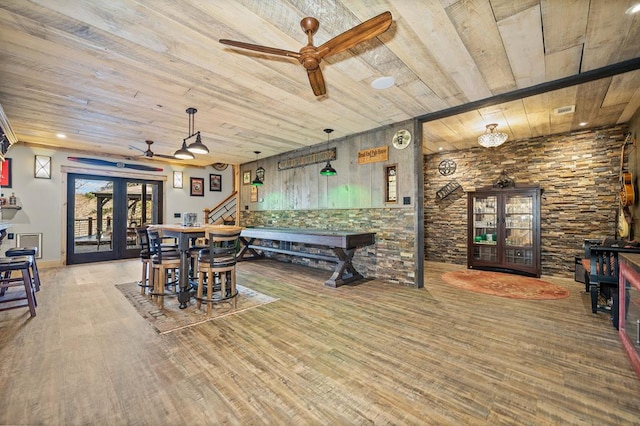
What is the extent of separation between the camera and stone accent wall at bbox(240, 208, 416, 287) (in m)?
4.46

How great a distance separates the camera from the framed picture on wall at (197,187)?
823cm

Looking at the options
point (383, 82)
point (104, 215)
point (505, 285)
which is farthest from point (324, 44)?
point (104, 215)

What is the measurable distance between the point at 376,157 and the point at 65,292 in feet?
17.2

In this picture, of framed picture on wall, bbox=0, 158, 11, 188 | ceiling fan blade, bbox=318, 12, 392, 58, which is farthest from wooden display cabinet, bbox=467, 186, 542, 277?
framed picture on wall, bbox=0, 158, 11, 188

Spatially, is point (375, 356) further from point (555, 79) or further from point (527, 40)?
point (555, 79)

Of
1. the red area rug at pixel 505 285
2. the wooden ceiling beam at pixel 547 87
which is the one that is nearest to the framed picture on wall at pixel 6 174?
the wooden ceiling beam at pixel 547 87

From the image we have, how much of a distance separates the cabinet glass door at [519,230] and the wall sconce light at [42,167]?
31.8 feet

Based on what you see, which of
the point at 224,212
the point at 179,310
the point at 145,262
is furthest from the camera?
the point at 224,212

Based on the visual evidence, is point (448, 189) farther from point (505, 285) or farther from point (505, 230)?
point (505, 285)

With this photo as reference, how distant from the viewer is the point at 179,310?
3273 millimetres

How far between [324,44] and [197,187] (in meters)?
7.34

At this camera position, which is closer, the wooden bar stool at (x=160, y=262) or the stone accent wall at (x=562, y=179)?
the wooden bar stool at (x=160, y=262)

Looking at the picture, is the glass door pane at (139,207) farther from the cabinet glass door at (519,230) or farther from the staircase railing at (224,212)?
the cabinet glass door at (519,230)

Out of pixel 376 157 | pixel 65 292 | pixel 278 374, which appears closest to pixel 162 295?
pixel 65 292
